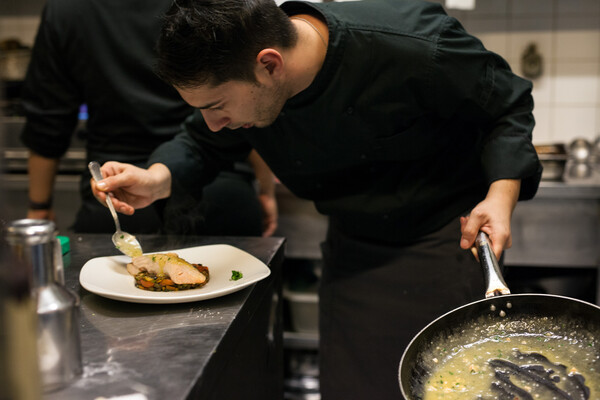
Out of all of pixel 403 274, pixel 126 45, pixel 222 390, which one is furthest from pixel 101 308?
Answer: pixel 126 45

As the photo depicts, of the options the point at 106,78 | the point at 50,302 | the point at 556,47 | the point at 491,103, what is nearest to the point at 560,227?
the point at 556,47

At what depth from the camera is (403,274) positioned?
59.2 inches

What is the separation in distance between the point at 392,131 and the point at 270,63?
35cm

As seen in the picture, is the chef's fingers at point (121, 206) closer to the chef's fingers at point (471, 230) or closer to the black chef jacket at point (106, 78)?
the black chef jacket at point (106, 78)

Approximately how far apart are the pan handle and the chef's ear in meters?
0.48

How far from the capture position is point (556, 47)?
2.66 meters

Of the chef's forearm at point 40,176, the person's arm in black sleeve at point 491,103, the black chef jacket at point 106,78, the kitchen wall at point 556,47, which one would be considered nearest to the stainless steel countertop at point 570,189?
the kitchen wall at point 556,47

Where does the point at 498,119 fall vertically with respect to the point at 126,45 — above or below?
below

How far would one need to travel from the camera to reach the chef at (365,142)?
110 centimetres

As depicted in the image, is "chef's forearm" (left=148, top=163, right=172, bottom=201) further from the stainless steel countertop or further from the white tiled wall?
the white tiled wall

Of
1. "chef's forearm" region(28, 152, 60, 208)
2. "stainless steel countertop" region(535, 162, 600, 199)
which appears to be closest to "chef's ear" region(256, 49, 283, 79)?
"chef's forearm" region(28, 152, 60, 208)

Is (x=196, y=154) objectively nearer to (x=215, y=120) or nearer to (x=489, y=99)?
(x=215, y=120)

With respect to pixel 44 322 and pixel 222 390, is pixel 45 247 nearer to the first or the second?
pixel 44 322

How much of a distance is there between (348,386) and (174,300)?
0.83m
